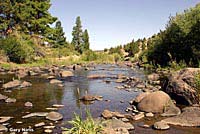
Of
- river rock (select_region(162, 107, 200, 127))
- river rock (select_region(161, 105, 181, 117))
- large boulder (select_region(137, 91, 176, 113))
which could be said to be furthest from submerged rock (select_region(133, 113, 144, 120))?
river rock (select_region(162, 107, 200, 127))

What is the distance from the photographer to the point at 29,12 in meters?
55.9

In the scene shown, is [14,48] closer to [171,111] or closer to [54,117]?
[54,117]

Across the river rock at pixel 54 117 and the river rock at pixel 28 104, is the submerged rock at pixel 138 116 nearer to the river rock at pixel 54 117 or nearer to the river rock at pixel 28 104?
the river rock at pixel 54 117

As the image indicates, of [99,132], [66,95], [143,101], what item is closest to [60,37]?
[66,95]

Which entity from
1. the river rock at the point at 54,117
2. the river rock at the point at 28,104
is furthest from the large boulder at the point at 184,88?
the river rock at the point at 28,104

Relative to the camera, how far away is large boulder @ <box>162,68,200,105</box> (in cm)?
1689

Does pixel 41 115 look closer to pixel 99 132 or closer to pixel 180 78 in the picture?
pixel 99 132

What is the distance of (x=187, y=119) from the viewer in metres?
13.4

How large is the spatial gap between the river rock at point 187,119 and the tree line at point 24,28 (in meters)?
36.5

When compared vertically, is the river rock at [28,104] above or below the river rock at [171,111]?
→ above

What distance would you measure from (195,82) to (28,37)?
141 feet

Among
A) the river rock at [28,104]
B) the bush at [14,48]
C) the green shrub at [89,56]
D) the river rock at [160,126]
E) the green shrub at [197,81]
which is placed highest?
the bush at [14,48]

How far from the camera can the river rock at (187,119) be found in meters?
13.1

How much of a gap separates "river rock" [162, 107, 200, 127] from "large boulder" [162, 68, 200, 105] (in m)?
2.81
